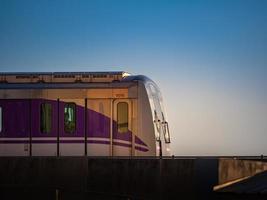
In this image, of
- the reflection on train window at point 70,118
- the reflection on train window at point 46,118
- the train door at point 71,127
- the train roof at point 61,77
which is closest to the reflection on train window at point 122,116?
the train roof at point 61,77

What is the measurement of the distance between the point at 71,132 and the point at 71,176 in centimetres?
540

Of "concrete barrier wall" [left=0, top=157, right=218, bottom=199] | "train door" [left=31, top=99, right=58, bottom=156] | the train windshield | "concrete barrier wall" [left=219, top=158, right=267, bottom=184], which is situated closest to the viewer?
"concrete barrier wall" [left=219, top=158, right=267, bottom=184]

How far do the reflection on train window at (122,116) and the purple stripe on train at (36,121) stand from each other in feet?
0.99

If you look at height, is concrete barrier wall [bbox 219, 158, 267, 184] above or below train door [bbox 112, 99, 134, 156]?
below

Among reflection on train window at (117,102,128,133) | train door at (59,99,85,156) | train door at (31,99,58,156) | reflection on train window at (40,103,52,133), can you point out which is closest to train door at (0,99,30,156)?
train door at (31,99,58,156)

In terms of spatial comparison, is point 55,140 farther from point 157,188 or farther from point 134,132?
point 157,188

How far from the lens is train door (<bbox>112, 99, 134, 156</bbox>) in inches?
890

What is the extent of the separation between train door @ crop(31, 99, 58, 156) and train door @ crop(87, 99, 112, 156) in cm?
132

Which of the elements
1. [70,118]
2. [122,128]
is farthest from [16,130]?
[122,128]

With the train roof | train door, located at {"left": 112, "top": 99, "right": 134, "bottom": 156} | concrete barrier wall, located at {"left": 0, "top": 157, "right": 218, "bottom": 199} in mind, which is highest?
the train roof

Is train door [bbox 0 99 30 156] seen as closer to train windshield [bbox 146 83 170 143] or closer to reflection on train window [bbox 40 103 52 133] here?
reflection on train window [bbox 40 103 52 133]

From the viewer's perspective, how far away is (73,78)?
2378cm

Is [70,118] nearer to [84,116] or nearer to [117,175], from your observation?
[84,116]

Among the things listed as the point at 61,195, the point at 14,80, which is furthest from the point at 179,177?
the point at 14,80
